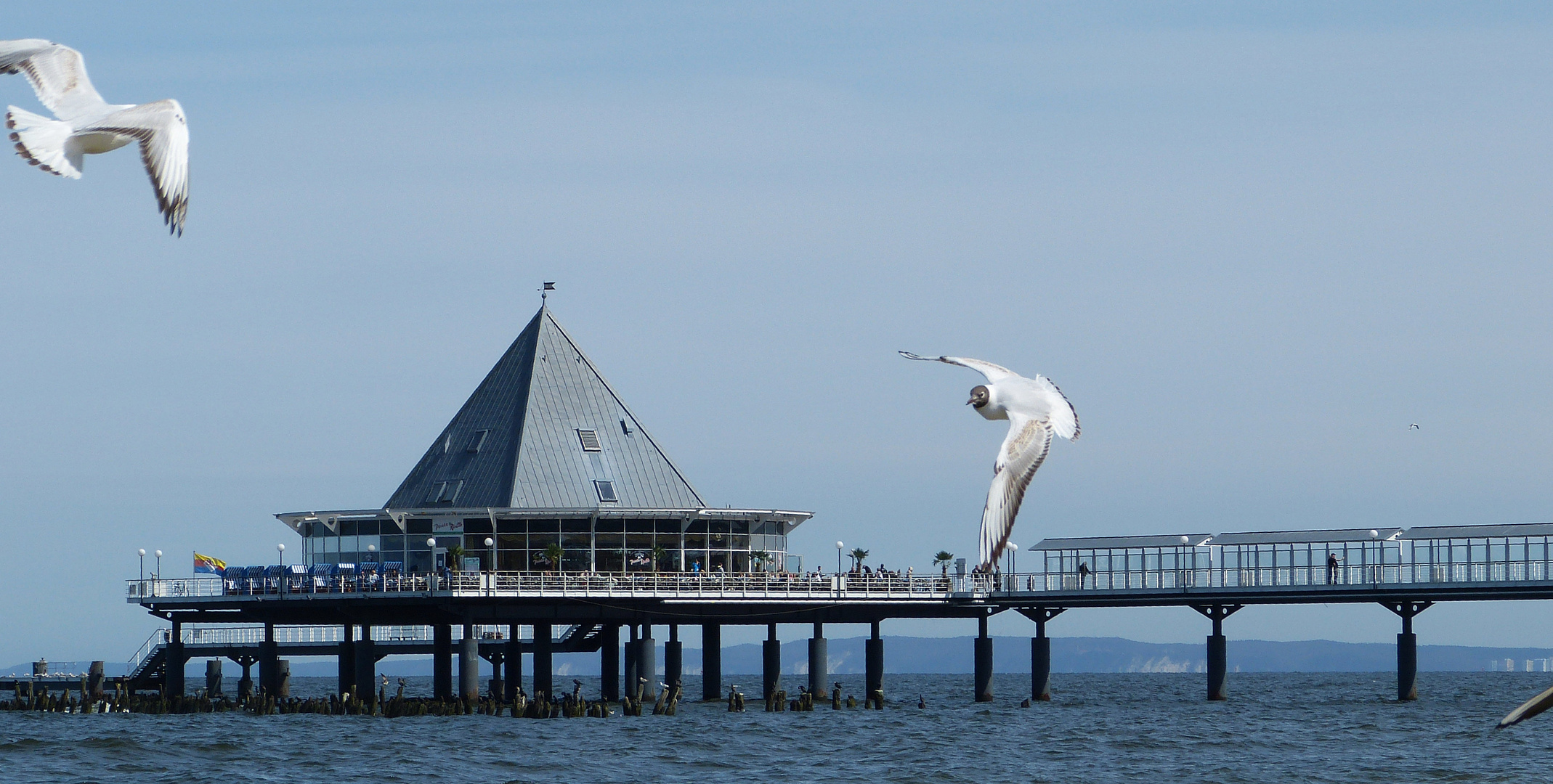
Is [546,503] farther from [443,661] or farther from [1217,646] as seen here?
[1217,646]

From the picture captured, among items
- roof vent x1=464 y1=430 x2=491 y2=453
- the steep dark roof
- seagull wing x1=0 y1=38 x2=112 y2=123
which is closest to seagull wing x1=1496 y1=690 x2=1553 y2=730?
seagull wing x1=0 y1=38 x2=112 y2=123

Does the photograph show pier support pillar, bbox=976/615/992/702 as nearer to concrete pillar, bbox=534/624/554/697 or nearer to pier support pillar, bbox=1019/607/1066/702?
pier support pillar, bbox=1019/607/1066/702

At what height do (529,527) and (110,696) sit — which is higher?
(529,527)

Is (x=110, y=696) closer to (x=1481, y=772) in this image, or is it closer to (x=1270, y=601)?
(x=1270, y=601)

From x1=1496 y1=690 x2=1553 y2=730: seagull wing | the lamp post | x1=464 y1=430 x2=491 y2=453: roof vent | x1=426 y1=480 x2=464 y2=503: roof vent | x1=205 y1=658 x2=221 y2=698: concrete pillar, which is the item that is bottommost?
x1=205 y1=658 x2=221 y2=698: concrete pillar

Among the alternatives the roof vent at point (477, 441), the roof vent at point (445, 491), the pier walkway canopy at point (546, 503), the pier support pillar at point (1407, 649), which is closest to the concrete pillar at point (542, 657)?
the pier walkway canopy at point (546, 503)

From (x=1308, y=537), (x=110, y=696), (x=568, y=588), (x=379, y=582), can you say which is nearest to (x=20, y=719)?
(x=110, y=696)

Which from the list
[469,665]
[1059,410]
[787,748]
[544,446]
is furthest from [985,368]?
[544,446]

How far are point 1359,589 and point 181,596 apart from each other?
43961 mm

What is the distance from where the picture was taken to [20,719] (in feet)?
262

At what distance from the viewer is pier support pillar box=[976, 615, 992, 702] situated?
85.2 m

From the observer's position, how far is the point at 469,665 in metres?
74.2

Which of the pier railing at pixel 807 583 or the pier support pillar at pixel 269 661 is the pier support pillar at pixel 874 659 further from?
the pier support pillar at pixel 269 661

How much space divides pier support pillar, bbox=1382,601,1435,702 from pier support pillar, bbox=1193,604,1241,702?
19.3ft
